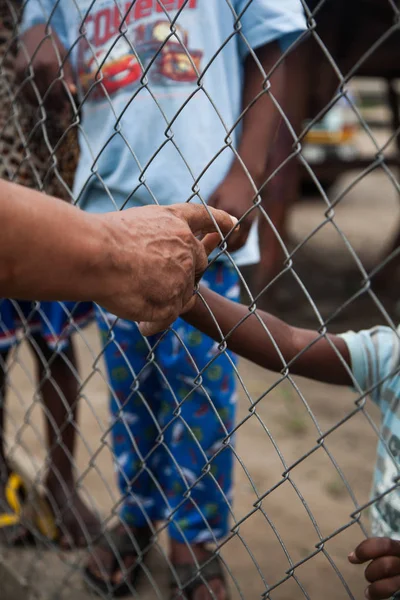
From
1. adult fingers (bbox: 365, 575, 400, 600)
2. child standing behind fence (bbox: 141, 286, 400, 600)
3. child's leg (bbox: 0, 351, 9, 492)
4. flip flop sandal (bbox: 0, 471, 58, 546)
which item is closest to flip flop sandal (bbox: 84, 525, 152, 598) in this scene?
flip flop sandal (bbox: 0, 471, 58, 546)

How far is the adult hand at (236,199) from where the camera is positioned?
1458 mm

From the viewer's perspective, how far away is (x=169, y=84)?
1.50m

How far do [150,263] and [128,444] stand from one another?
976mm

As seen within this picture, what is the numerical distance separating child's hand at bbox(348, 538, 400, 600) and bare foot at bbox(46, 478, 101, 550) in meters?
1.11

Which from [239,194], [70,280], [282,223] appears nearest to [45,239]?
[70,280]

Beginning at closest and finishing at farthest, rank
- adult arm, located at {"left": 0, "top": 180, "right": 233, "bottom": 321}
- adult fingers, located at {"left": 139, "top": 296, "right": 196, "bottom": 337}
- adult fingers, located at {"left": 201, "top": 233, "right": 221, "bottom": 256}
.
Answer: adult arm, located at {"left": 0, "top": 180, "right": 233, "bottom": 321}, adult fingers, located at {"left": 139, "top": 296, "right": 196, "bottom": 337}, adult fingers, located at {"left": 201, "top": 233, "right": 221, "bottom": 256}

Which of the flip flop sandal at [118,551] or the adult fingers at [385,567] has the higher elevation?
the flip flop sandal at [118,551]

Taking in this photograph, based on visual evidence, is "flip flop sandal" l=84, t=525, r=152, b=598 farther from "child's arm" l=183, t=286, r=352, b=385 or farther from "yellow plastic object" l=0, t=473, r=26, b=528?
"child's arm" l=183, t=286, r=352, b=385

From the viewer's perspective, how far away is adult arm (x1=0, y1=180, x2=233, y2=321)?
86 centimetres

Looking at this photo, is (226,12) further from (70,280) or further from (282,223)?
→ (282,223)

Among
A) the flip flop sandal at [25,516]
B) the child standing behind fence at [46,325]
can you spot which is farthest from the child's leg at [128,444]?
the flip flop sandal at [25,516]

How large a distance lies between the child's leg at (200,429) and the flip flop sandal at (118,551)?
19 cm

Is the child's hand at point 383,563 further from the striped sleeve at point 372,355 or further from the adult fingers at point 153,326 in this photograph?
the adult fingers at point 153,326

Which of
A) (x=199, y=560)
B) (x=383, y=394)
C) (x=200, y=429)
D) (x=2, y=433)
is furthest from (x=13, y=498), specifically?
(x=383, y=394)
